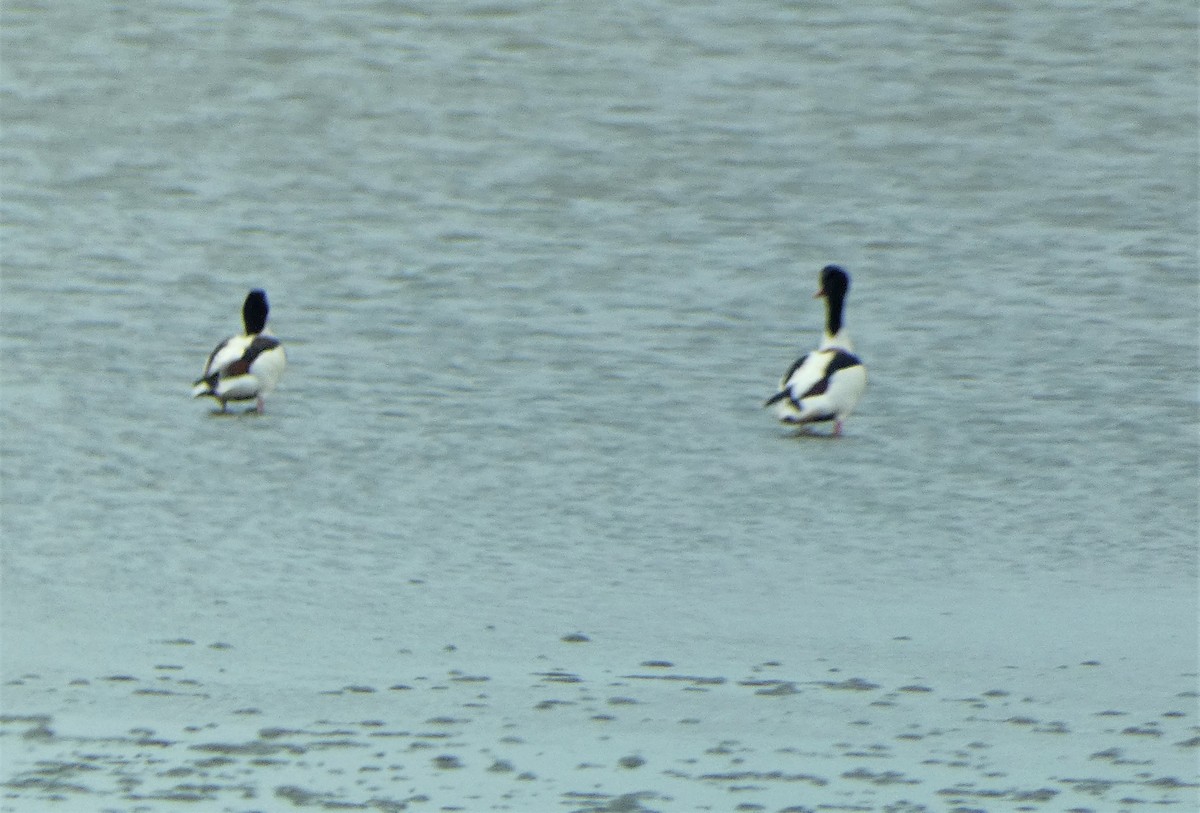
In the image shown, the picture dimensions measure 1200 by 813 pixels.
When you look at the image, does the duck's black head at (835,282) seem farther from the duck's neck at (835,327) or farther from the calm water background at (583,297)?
the calm water background at (583,297)

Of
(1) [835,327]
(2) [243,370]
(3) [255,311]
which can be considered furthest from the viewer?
(3) [255,311]

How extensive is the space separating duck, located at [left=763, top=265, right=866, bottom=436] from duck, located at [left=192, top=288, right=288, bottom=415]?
8.30ft

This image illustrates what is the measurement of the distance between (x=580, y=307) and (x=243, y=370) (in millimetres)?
2937

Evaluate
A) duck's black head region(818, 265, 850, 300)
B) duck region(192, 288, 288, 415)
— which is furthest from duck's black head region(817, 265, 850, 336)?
duck region(192, 288, 288, 415)

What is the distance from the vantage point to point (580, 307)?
14547mm

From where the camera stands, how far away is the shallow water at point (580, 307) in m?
9.17

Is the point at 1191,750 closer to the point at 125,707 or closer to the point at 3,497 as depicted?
the point at 125,707

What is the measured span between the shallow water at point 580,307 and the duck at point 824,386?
14cm

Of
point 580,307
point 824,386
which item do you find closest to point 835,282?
point 580,307

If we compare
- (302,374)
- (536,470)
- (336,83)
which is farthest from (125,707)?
(336,83)

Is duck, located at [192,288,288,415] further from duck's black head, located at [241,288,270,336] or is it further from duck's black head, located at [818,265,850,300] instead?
duck's black head, located at [818,265,850,300]

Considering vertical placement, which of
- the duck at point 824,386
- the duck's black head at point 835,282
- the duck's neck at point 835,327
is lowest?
the duck at point 824,386

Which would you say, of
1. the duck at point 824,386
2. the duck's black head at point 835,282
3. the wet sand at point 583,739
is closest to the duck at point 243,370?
the duck at point 824,386

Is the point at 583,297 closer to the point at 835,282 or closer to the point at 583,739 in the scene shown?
the point at 835,282
